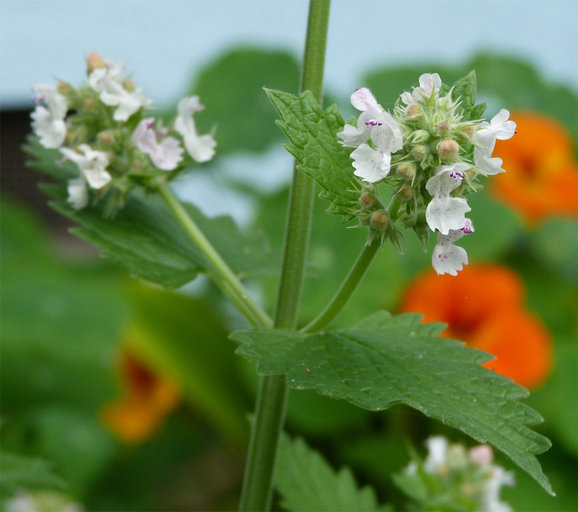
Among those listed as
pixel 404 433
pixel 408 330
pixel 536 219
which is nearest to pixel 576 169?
pixel 536 219

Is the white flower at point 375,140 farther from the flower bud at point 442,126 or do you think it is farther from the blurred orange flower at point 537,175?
the blurred orange flower at point 537,175

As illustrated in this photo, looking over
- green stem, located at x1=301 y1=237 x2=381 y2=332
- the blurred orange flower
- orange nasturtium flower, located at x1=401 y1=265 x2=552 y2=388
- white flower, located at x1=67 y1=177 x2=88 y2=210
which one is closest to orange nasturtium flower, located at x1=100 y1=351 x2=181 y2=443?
orange nasturtium flower, located at x1=401 y1=265 x2=552 y2=388

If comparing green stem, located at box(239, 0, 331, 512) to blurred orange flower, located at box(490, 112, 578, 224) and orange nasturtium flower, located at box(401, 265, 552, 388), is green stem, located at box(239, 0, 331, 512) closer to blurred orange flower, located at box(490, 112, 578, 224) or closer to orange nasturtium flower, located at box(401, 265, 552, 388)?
orange nasturtium flower, located at box(401, 265, 552, 388)

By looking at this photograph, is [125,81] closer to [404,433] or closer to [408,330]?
[408,330]

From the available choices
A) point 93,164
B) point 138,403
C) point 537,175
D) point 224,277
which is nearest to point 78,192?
point 93,164

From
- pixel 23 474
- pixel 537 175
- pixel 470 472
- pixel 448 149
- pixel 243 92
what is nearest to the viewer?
pixel 448 149

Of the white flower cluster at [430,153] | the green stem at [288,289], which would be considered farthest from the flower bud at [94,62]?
the white flower cluster at [430,153]

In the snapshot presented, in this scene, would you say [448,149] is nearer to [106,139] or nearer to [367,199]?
[367,199]
